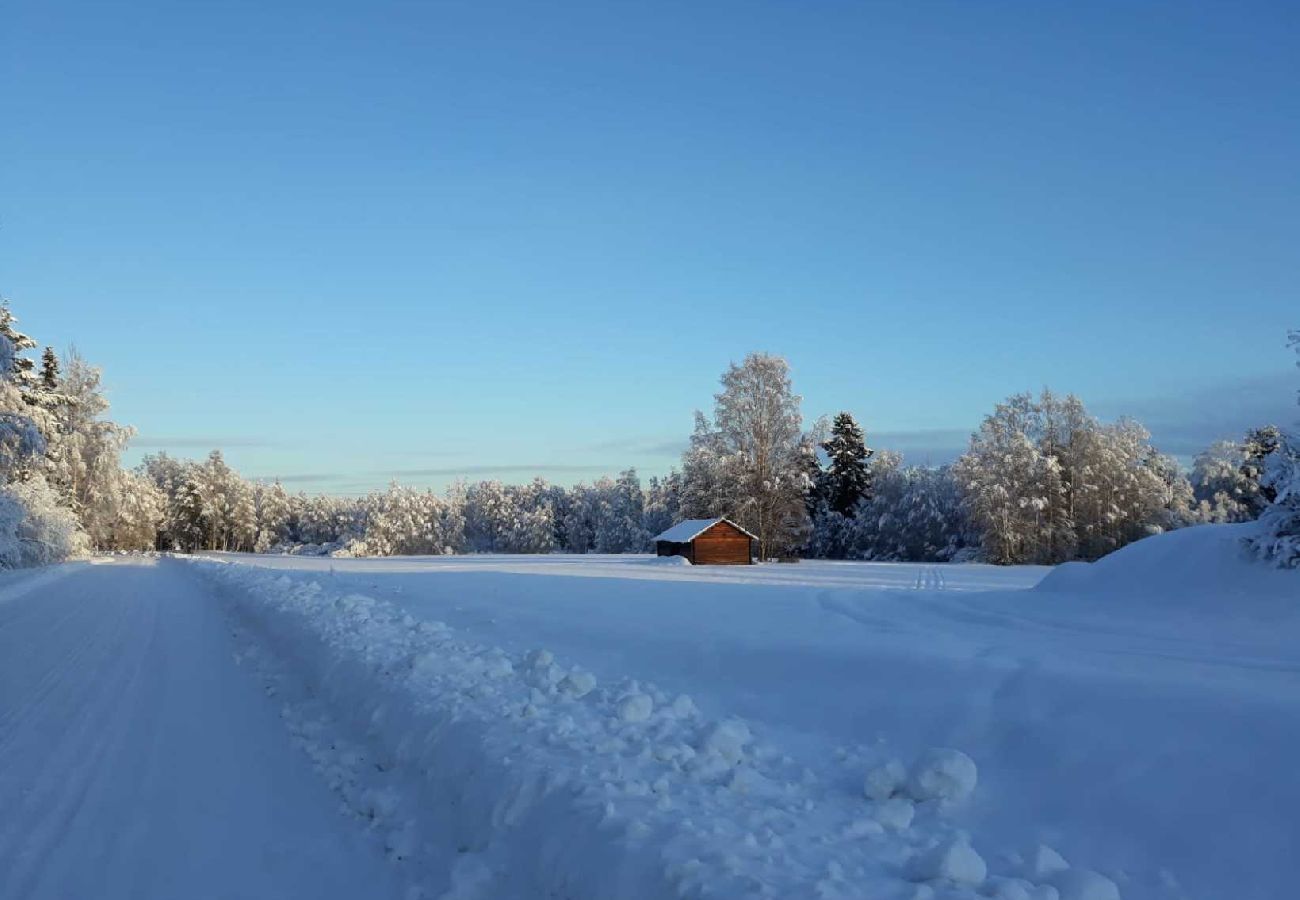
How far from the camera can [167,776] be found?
20.8 ft

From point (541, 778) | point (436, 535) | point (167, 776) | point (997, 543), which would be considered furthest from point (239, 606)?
point (436, 535)

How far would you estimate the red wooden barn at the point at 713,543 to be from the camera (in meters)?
44.2

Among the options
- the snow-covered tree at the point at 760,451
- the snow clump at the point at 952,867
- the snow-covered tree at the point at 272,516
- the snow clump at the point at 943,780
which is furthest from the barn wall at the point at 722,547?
the snow-covered tree at the point at 272,516

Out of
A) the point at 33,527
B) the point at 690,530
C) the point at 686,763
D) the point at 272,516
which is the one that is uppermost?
the point at 33,527

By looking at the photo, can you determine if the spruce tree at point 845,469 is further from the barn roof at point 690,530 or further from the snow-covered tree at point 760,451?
the barn roof at point 690,530

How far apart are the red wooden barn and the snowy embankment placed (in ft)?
118

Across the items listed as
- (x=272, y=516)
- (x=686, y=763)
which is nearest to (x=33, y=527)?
(x=686, y=763)

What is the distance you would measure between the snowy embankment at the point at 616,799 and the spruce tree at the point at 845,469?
5356 centimetres

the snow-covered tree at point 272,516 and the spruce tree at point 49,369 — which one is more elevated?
the spruce tree at point 49,369

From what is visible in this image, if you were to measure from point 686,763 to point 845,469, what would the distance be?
56124 millimetres

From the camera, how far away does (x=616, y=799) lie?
4.77 m

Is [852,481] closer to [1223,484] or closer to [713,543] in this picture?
[713,543]

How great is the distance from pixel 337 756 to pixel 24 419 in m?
23.5

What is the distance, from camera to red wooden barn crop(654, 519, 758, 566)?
44219mm
